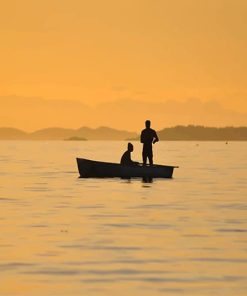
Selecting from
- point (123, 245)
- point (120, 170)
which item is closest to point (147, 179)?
point (120, 170)

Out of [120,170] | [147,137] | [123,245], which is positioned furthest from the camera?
[120,170]

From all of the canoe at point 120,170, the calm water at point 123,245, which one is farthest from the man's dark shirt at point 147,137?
the calm water at point 123,245

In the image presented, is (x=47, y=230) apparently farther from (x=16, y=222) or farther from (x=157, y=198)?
(x=157, y=198)

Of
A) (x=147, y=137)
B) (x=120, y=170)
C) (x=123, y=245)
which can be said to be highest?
(x=147, y=137)

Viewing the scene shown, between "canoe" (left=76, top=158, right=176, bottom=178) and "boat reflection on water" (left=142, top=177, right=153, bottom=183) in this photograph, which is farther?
"boat reflection on water" (left=142, top=177, right=153, bottom=183)

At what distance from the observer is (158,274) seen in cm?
1798

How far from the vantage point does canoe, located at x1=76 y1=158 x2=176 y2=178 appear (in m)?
48.8

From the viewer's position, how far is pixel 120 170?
49.4m

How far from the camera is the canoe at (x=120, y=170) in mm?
48750

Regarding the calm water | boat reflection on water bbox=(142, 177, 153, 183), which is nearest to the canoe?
boat reflection on water bbox=(142, 177, 153, 183)

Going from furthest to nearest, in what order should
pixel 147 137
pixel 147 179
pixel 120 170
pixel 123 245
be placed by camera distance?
pixel 147 179, pixel 120 170, pixel 147 137, pixel 123 245

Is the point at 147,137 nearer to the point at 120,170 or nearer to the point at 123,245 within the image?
the point at 120,170

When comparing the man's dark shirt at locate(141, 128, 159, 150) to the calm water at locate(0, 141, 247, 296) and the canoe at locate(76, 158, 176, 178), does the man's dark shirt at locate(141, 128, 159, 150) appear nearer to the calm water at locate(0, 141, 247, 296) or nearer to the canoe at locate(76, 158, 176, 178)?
the canoe at locate(76, 158, 176, 178)

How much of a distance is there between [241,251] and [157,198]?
54.2ft
